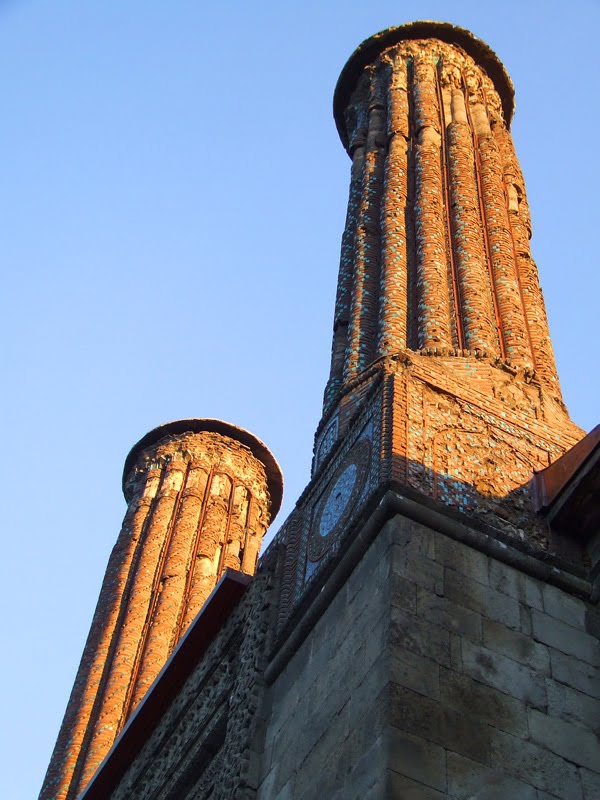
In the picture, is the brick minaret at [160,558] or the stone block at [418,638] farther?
the brick minaret at [160,558]

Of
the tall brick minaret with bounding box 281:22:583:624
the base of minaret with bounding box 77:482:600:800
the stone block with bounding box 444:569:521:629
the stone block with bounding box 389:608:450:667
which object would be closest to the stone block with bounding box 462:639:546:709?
the base of minaret with bounding box 77:482:600:800

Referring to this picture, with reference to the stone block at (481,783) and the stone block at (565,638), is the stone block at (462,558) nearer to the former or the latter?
the stone block at (565,638)

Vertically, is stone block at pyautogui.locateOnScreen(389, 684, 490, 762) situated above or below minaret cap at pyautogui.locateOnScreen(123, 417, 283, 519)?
below

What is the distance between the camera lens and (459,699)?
5328mm

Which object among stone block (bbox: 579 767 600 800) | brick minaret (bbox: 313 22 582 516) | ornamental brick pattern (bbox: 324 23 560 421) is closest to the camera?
stone block (bbox: 579 767 600 800)

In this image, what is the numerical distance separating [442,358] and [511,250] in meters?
2.25

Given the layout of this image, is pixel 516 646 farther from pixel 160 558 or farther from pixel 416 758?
pixel 160 558

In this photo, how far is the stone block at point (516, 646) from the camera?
18.7 ft

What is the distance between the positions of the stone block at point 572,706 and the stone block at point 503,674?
0.04 m

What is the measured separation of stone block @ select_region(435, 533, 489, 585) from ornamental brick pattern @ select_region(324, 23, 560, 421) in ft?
8.25

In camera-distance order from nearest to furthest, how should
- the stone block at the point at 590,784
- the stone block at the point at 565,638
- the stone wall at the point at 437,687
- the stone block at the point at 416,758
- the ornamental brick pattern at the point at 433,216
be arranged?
the stone block at the point at 416,758, the stone wall at the point at 437,687, the stone block at the point at 590,784, the stone block at the point at 565,638, the ornamental brick pattern at the point at 433,216

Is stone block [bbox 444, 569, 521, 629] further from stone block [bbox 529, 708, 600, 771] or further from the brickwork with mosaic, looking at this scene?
the brickwork with mosaic

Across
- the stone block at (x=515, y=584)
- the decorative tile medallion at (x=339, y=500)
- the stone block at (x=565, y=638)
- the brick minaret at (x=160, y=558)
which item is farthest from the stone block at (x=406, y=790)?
the brick minaret at (x=160, y=558)

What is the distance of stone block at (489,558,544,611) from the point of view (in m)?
6.04
